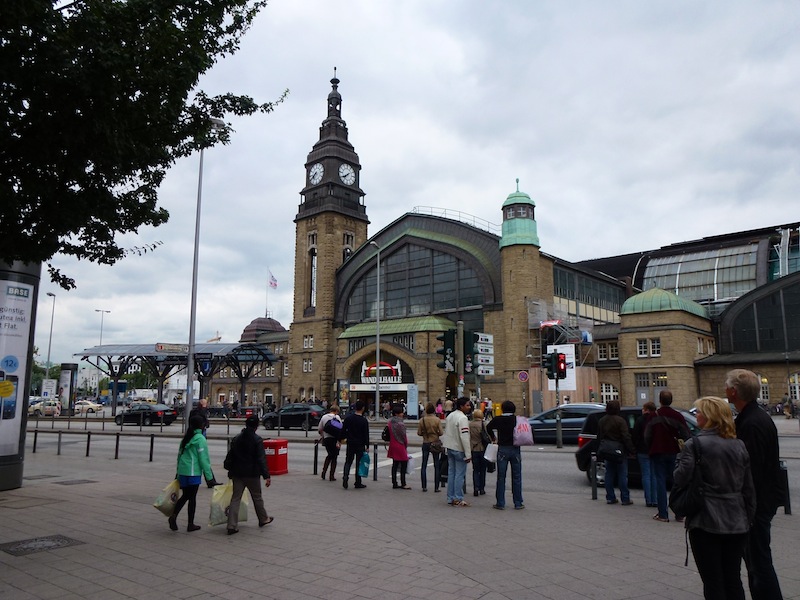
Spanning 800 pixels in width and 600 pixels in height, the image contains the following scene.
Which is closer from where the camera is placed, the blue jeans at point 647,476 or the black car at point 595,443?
the blue jeans at point 647,476

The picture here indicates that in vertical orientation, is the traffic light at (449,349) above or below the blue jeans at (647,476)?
above

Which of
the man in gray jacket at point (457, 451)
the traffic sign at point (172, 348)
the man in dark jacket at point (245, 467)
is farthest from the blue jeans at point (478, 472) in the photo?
the traffic sign at point (172, 348)

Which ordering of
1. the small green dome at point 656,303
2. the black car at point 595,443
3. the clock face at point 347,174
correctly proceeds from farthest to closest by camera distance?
the clock face at point 347,174 → the small green dome at point 656,303 → the black car at point 595,443

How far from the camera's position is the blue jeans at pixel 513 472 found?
10258 mm

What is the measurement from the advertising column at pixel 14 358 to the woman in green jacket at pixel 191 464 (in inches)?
241

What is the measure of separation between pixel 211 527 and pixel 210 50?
6.83 m

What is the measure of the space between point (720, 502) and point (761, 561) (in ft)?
3.01

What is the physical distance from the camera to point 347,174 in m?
65.1

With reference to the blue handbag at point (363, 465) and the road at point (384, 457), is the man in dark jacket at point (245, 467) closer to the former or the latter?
the blue handbag at point (363, 465)

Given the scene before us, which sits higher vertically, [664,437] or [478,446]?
[664,437]

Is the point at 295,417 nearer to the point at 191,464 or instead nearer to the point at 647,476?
the point at 647,476

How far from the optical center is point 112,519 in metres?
9.41

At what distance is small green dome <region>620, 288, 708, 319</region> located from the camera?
48.6m

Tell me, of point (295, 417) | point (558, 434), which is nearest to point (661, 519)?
point (558, 434)
